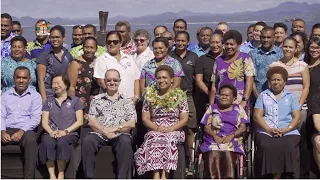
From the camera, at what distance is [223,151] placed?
6.08 m

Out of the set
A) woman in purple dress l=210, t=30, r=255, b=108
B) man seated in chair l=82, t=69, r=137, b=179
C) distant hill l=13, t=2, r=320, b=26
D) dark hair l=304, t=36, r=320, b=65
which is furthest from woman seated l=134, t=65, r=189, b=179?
distant hill l=13, t=2, r=320, b=26

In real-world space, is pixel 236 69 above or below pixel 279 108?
above

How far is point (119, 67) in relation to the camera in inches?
266

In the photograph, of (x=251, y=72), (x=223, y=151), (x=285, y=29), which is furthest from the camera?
(x=285, y=29)

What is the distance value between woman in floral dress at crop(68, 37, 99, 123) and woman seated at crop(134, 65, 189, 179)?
2.50 feet

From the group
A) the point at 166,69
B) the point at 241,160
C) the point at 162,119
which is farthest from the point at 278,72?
the point at 162,119

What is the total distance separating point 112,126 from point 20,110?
3.27ft

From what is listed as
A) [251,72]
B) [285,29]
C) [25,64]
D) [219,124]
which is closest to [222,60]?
[251,72]

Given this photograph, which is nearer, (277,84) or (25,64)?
(277,84)

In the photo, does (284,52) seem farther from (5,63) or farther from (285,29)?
(5,63)

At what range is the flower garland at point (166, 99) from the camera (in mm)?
6281

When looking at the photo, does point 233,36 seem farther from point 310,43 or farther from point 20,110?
point 20,110

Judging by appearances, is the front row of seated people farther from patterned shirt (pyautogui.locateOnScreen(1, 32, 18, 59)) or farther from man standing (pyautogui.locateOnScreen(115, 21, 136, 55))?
man standing (pyautogui.locateOnScreen(115, 21, 136, 55))

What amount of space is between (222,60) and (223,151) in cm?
112
